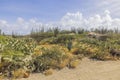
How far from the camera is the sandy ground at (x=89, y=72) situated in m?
14.7

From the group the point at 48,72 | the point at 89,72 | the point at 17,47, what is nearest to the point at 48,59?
the point at 48,72

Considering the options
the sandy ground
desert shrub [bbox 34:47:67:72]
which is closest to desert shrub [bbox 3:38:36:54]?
desert shrub [bbox 34:47:67:72]

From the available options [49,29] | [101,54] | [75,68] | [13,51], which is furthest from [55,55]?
[49,29]

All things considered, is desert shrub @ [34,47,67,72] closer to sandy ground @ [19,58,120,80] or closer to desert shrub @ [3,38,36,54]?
sandy ground @ [19,58,120,80]

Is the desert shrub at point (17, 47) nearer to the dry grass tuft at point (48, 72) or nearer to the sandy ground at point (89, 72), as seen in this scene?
the dry grass tuft at point (48, 72)

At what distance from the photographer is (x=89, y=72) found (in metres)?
15.8

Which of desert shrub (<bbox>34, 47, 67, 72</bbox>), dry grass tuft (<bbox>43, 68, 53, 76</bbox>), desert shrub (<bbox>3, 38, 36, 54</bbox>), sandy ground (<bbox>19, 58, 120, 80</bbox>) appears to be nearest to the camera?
sandy ground (<bbox>19, 58, 120, 80</bbox>)

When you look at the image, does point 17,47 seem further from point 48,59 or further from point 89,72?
point 89,72

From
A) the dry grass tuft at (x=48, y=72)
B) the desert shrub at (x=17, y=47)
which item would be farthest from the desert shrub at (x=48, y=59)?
the desert shrub at (x=17, y=47)

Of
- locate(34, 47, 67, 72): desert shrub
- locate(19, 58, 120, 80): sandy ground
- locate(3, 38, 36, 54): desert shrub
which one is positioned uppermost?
locate(3, 38, 36, 54): desert shrub

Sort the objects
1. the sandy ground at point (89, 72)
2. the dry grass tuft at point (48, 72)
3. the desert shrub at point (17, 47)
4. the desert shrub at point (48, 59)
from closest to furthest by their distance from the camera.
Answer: the sandy ground at point (89, 72), the dry grass tuft at point (48, 72), the desert shrub at point (48, 59), the desert shrub at point (17, 47)

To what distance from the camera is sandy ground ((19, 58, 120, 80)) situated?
14.7m

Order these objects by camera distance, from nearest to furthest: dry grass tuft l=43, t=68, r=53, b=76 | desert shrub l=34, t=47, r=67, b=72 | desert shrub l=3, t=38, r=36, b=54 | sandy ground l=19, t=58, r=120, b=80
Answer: sandy ground l=19, t=58, r=120, b=80 < dry grass tuft l=43, t=68, r=53, b=76 < desert shrub l=34, t=47, r=67, b=72 < desert shrub l=3, t=38, r=36, b=54

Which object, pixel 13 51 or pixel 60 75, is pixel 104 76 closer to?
pixel 60 75
